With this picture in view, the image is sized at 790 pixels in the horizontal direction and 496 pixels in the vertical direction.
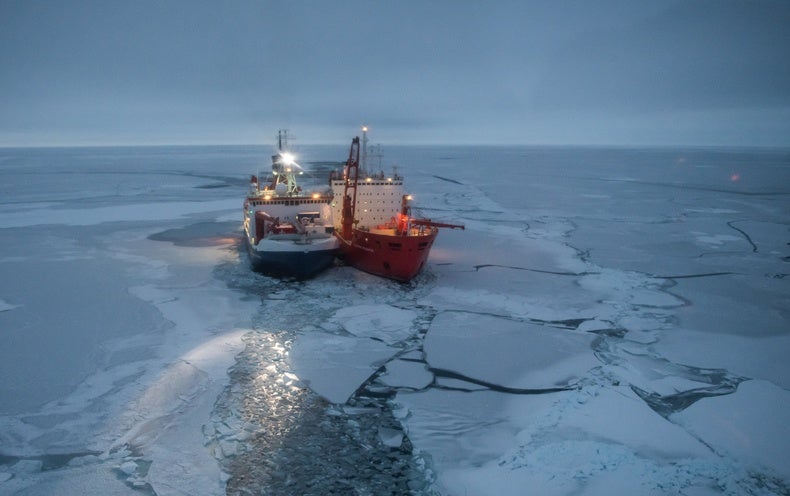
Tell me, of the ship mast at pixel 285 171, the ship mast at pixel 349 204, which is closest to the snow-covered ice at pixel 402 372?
the ship mast at pixel 349 204

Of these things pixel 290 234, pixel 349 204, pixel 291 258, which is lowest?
pixel 291 258

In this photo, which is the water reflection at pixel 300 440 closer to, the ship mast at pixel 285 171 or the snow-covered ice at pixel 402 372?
the snow-covered ice at pixel 402 372

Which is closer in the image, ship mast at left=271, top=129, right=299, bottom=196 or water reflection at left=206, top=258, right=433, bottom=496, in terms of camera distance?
water reflection at left=206, top=258, right=433, bottom=496

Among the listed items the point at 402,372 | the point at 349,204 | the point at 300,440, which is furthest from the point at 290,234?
the point at 300,440

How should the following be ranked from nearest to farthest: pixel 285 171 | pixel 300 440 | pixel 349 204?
pixel 300 440, pixel 349 204, pixel 285 171

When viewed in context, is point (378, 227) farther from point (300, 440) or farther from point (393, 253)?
point (300, 440)

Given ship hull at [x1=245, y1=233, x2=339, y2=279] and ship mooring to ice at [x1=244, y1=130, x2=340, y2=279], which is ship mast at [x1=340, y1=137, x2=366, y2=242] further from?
ship hull at [x1=245, y1=233, x2=339, y2=279]

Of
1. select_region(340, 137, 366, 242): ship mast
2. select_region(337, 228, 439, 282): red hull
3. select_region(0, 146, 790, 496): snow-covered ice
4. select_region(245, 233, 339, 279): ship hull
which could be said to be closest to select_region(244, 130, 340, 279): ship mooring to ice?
select_region(245, 233, 339, 279): ship hull
